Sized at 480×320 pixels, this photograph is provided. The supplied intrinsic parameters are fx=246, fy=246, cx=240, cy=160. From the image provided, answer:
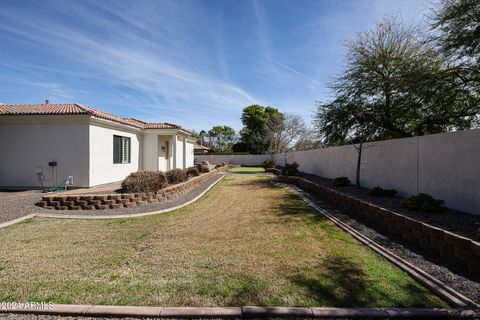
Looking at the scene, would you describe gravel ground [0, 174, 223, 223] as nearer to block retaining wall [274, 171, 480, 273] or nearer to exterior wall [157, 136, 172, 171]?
block retaining wall [274, 171, 480, 273]

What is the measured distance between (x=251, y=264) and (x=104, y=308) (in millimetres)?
2055

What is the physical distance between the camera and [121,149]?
45.5ft

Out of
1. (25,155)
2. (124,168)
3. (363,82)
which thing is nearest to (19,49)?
(25,155)

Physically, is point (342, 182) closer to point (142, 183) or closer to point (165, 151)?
point (142, 183)

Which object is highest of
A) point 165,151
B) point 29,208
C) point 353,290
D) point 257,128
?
point 257,128

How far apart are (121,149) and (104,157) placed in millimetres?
1736

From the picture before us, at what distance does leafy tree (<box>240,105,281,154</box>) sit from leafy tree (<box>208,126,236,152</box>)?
34.6 ft

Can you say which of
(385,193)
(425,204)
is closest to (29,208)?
(425,204)

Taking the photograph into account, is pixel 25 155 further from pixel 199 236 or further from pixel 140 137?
pixel 199 236

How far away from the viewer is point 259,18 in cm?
1078

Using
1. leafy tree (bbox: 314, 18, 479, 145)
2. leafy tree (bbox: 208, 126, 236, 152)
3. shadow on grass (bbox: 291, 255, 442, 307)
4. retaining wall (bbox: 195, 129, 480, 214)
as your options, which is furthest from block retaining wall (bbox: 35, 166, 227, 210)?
leafy tree (bbox: 208, 126, 236, 152)

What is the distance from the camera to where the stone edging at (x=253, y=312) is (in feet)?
8.68

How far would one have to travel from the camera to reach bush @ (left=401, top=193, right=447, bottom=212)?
5961mm

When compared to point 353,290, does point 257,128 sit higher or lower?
higher
